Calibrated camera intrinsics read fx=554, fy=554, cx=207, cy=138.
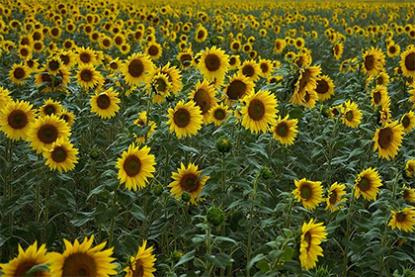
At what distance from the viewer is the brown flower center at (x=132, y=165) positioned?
3.30m

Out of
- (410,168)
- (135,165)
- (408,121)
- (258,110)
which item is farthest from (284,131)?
(135,165)

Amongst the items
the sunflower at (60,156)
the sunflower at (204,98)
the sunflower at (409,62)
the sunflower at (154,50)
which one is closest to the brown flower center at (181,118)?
the sunflower at (204,98)

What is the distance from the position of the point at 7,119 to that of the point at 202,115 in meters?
Answer: 1.39

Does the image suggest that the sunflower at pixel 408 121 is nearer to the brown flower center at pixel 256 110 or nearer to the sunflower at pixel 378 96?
the sunflower at pixel 378 96

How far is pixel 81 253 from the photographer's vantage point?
212 cm

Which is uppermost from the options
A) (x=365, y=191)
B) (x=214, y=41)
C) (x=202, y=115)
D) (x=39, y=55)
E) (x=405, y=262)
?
(x=39, y=55)

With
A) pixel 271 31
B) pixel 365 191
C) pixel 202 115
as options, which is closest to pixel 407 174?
pixel 365 191

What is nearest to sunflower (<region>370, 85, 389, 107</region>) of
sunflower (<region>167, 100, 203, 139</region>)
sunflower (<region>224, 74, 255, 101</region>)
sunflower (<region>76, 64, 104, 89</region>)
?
sunflower (<region>224, 74, 255, 101</region>)

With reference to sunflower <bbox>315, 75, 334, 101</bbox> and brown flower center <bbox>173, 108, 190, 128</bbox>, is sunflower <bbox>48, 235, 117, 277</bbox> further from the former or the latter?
sunflower <bbox>315, 75, 334, 101</bbox>

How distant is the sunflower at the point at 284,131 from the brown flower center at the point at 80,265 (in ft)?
7.84

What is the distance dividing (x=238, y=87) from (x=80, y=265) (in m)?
2.70

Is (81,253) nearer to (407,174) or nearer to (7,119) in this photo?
(7,119)

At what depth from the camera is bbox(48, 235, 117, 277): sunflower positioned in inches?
81.6

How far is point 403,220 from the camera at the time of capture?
349cm
